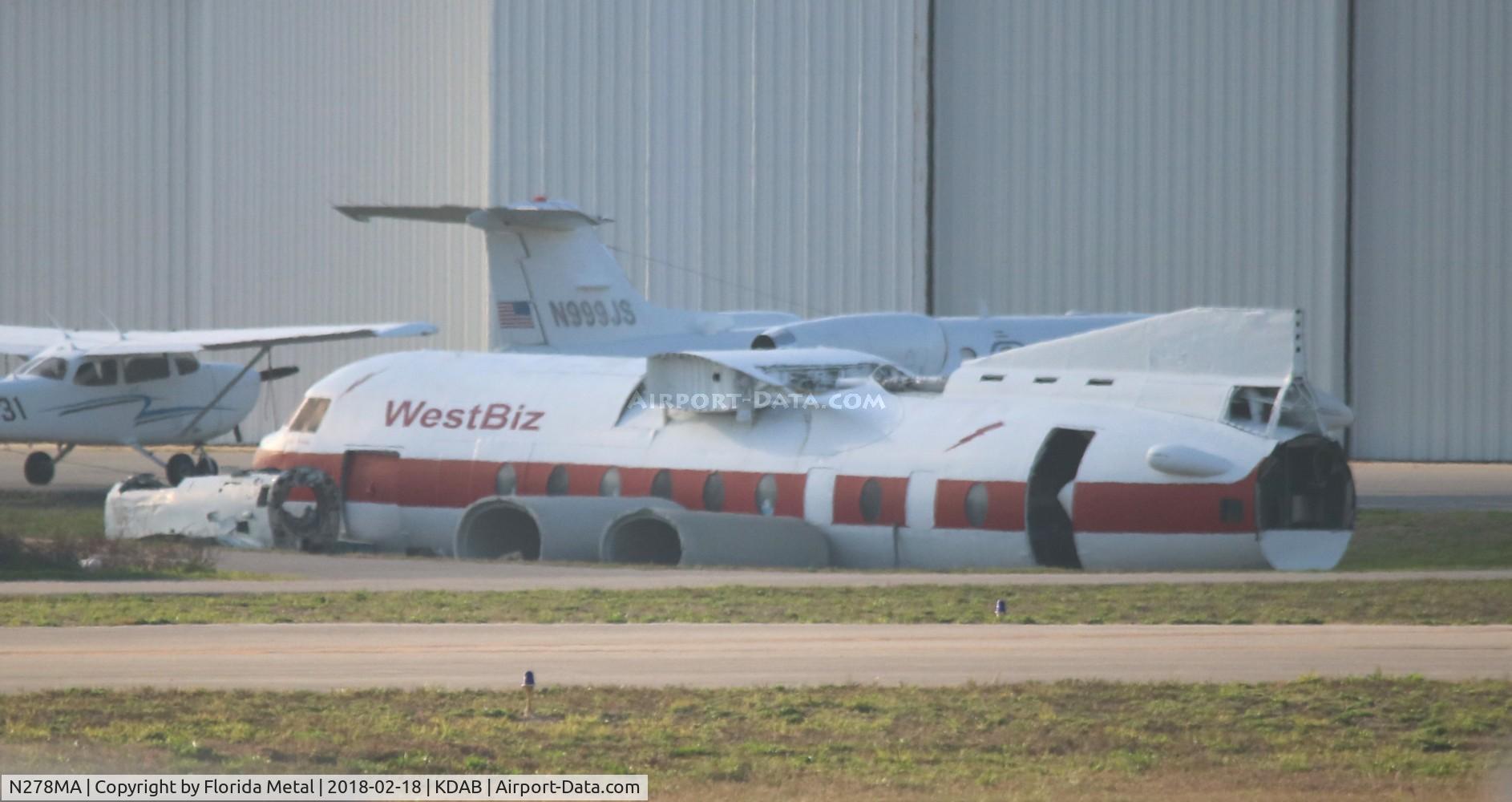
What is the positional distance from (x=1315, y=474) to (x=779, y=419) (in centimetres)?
726

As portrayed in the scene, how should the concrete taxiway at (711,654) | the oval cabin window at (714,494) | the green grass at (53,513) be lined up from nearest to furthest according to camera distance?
the concrete taxiway at (711,654) < the oval cabin window at (714,494) < the green grass at (53,513)

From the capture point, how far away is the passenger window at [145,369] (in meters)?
41.2

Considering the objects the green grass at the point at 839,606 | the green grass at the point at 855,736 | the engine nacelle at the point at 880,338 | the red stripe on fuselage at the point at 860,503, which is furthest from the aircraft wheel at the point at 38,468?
the green grass at the point at 855,736

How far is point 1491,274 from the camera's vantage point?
47594 mm

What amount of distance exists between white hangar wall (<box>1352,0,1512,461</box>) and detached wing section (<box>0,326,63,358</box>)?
1207 inches

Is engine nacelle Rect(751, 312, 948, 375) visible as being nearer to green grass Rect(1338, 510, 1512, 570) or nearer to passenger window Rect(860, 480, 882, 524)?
green grass Rect(1338, 510, 1512, 570)

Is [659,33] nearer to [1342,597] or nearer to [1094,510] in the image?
[1094,510]

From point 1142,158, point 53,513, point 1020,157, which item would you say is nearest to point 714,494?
point 53,513

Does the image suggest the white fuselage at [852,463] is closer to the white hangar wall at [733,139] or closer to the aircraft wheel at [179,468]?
the aircraft wheel at [179,468]

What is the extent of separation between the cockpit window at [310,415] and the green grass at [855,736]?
18.4 metres

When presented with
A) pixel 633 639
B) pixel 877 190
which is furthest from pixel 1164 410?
pixel 877 190

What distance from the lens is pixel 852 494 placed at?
2594 cm

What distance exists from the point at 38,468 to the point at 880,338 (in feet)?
57.2

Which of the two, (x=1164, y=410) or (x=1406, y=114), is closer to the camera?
(x=1164, y=410)
